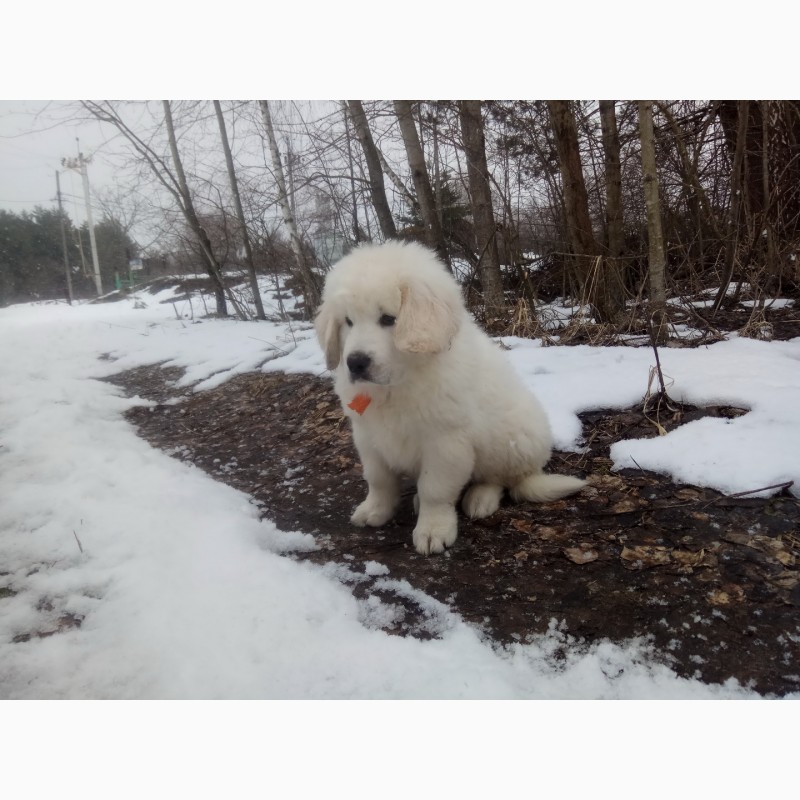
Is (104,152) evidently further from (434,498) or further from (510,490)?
(510,490)

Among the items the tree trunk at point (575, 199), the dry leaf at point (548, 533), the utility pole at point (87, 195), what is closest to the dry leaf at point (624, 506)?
the dry leaf at point (548, 533)

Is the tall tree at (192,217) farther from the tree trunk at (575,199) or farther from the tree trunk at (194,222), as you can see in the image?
the tree trunk at (575,199)

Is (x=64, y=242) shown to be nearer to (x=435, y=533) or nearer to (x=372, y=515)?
(x=372, y=515)

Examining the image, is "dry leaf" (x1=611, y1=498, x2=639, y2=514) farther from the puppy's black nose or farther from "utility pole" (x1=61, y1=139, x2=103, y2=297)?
"utility pole" (x1=61, y1=139, x2=103, y2=297)

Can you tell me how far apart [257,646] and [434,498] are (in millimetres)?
943

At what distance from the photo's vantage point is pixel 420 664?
1434mm

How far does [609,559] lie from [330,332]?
1.40 meters

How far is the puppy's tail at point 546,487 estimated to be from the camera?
2299mm

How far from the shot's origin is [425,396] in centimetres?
205

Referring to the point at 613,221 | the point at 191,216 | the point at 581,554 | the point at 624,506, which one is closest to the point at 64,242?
the point at 191,216

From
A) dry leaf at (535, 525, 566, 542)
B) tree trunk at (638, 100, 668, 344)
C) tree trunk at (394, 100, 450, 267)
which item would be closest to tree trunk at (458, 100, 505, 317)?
tree trunk at (394, 100, 450, 267)

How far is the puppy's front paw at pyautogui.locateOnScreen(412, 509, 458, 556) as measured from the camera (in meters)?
2.07

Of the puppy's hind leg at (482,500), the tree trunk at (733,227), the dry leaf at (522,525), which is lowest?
the dry leaf at (522,525)

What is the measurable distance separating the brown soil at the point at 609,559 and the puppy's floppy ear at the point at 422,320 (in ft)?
2.84
